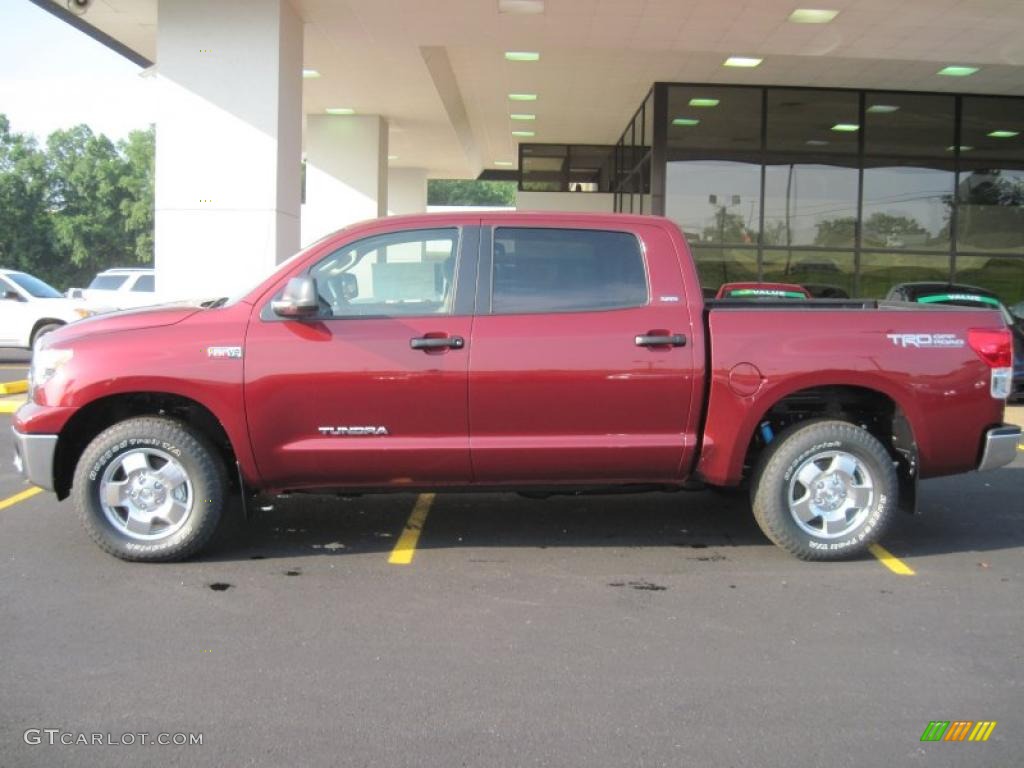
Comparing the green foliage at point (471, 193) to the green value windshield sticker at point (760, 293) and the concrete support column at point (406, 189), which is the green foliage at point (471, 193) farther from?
the green value windshield sticker at point (760, 293)

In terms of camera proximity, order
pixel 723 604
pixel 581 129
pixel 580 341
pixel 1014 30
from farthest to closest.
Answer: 1. pixel 581 129
2. pixel 1014 30
3. pixel 580 341
4. pixel 723 604

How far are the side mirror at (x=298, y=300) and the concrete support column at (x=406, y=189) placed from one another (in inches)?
980

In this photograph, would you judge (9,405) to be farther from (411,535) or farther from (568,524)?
(568,524)

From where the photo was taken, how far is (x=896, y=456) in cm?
556

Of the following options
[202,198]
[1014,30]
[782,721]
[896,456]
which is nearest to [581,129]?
[1014,30]

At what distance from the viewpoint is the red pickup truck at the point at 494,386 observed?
4.97 meters

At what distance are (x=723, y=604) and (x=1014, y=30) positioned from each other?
1159cm

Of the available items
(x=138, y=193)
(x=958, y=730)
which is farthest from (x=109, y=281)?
(x=138, y=193)

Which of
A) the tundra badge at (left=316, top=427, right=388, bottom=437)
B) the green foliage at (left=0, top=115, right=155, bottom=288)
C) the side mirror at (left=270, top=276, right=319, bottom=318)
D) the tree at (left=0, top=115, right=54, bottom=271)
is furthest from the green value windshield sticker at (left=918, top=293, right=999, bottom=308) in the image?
the green foliage at (left=0, top=115, right=155, bottom=288)

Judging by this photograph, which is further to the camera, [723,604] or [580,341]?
[580,341]

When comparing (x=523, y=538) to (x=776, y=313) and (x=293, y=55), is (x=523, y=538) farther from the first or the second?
(x=293, y=55)

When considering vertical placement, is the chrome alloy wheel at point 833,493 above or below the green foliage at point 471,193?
below

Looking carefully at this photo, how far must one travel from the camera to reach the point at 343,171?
63.2 ft

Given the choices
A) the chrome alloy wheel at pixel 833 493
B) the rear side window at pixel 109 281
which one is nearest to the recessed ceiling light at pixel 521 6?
the chrome alloy wheel at pixel 833 493
